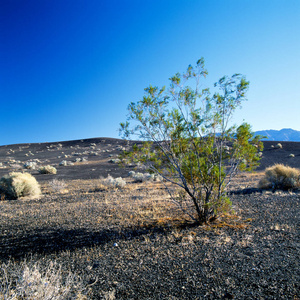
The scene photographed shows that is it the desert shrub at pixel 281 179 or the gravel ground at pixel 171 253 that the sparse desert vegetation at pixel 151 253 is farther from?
the desert shrub at pixel 281 179

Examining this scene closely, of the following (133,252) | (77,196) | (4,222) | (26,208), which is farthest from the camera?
(77,196)

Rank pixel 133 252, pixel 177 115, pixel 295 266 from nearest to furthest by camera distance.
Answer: pixel 295 266
pixel 133 252
pixel 177 115

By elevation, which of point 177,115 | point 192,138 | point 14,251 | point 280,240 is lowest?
point 280,240

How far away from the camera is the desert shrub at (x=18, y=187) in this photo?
1252 centimetres

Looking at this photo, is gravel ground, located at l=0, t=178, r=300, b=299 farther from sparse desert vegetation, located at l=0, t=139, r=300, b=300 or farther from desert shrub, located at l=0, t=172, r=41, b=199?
desert shrub, located at l=0, t=172, r=41, b=199

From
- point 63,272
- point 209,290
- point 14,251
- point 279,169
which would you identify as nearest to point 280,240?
point 209,290

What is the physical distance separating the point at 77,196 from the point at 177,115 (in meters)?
9.37

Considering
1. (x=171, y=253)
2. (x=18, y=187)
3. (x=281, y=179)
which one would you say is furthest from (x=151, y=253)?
(x=18, y=187)

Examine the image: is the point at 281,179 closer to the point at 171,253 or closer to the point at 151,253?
the point at 171,253

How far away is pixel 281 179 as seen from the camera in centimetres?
1240

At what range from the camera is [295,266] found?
3857 mm

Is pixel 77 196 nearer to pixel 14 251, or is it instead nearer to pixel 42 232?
pixel 42 232

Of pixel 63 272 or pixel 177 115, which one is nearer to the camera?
pixel 63 272

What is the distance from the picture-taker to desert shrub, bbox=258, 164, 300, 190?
12021mm
